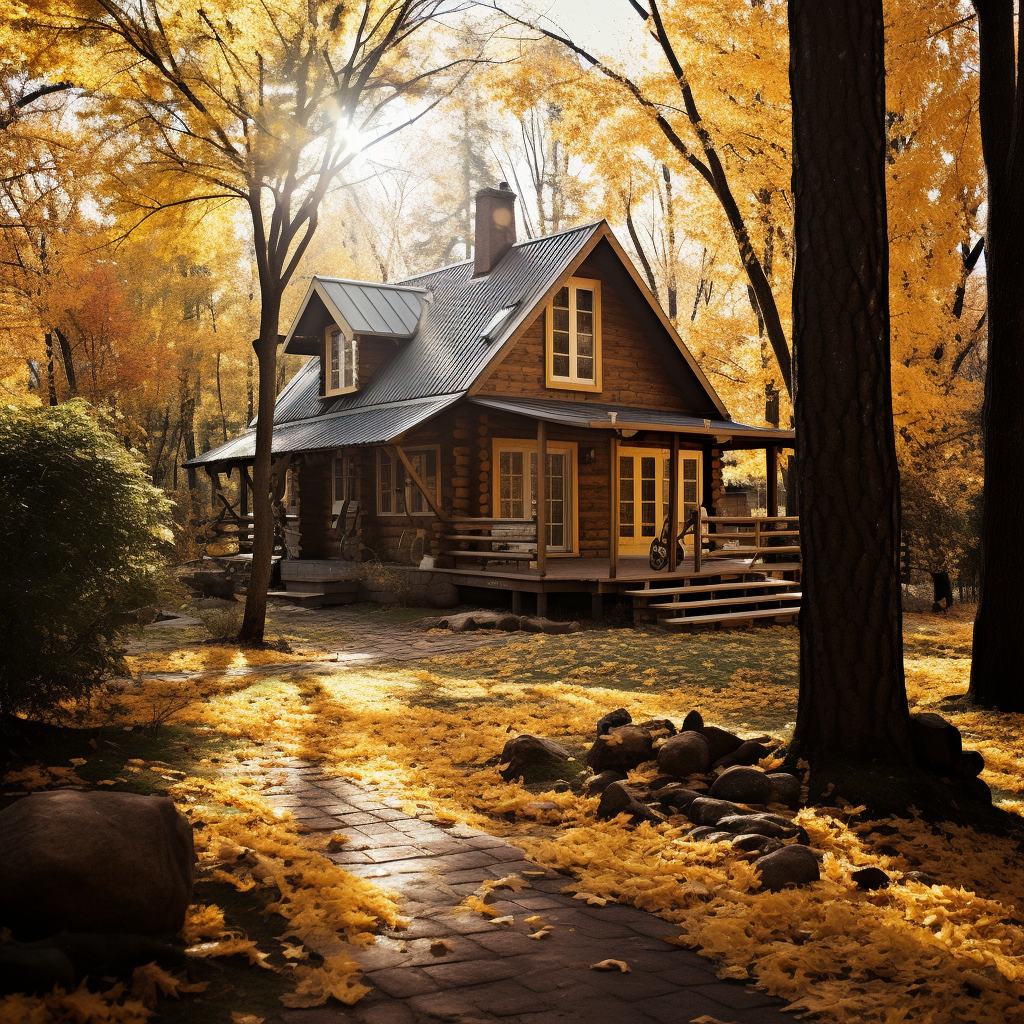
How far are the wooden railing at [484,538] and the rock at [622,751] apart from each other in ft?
34.9

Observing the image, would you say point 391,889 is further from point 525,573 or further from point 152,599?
point 525,573

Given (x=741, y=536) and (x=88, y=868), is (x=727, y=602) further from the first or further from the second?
(x=88, y=868)

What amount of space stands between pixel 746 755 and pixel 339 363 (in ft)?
61.6

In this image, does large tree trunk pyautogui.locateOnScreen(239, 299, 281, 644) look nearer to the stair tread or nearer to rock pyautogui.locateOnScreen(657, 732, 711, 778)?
the stair tread

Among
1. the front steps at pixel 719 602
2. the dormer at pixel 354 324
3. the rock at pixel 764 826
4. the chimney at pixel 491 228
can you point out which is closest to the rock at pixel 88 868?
the rock at pixel 764 826

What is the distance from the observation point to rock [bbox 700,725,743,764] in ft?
20.7

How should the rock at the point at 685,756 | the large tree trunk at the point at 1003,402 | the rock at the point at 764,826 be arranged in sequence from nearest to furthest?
the rock at the point at 764,826 < the rock at the point at 685,756 < the large tree trunk at the point at 1003,402

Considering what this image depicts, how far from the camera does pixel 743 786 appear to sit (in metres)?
5.61

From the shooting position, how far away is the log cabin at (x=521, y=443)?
55.9 feet

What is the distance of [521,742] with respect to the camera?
21.1 feet

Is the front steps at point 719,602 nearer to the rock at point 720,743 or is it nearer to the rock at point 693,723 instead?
the rock at point 693,723

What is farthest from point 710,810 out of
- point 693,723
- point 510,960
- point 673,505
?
point 673,505

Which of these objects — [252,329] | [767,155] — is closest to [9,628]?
[767,155]

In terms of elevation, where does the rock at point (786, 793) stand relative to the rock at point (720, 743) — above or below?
below
